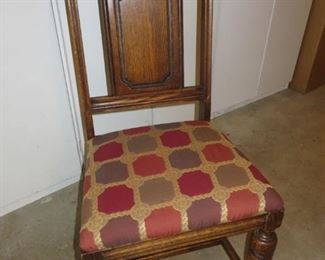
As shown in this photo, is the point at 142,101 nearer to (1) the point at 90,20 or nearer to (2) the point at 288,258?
(1) the point at 90,20

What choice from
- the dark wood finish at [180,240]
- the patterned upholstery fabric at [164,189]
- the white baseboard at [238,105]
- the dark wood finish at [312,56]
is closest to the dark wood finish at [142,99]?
the patterned upholstery fabric at [164,189]

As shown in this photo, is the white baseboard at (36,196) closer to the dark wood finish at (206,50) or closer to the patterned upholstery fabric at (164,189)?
the patterned upholstery fabric at (164,189)

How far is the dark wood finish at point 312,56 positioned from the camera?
190cm

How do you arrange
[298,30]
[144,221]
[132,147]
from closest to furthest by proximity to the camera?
1. [144,221]
2. [132,147]
3. [298,30]

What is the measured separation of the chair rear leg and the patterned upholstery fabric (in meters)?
0.04

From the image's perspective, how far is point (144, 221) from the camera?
2.26ft

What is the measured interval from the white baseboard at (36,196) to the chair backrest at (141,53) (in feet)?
1.80

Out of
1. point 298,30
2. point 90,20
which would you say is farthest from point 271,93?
point 90,20

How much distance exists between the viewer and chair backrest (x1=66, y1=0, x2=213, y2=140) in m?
0.85

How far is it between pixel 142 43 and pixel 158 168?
360 millimetres

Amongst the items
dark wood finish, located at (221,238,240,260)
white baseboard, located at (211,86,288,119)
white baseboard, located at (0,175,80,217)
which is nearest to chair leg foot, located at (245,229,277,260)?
dark wood finish, located at (221,238,240,260)

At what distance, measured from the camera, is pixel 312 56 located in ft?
6.61

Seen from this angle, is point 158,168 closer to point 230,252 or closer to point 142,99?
point 142,99

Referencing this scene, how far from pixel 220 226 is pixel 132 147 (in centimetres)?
32
